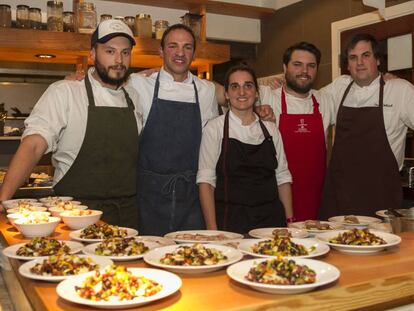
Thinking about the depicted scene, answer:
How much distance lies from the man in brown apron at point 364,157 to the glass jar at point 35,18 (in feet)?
8.57

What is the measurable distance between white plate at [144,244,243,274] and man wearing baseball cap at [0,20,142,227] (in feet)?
3.91

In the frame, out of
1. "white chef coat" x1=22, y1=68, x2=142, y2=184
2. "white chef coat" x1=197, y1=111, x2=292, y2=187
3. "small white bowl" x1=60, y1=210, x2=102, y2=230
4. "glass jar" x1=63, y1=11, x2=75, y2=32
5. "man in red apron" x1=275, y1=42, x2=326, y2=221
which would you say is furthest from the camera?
"glass jar" x1=63, y1=11, x2=75, y2=32

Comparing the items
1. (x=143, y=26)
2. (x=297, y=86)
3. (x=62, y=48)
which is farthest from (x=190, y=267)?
(x=143, y=26)

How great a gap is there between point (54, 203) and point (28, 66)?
143 inches

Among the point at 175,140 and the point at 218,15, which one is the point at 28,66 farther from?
the point at 175,140

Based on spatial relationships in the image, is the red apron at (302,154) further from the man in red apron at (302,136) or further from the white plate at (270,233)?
the white plate at (270,233)

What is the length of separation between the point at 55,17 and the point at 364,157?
2813 mm

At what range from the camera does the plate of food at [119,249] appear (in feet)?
4.58

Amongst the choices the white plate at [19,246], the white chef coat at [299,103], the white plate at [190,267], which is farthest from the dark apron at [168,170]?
the white plate at [190,267]

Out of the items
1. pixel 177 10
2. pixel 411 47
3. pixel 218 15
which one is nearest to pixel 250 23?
pixel 218 15

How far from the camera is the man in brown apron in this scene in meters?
3.09

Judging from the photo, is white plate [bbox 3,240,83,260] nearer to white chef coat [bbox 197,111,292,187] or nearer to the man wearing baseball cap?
the man wearing baseball cap

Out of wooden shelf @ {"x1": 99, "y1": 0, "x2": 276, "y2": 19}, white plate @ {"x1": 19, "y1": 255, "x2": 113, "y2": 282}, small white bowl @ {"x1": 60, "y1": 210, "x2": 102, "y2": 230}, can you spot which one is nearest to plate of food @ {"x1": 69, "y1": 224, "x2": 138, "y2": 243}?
small white bowl @ {"x1": 60, "y1": 210, "x2": 102, "y2": 230}

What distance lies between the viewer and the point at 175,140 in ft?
9.84
